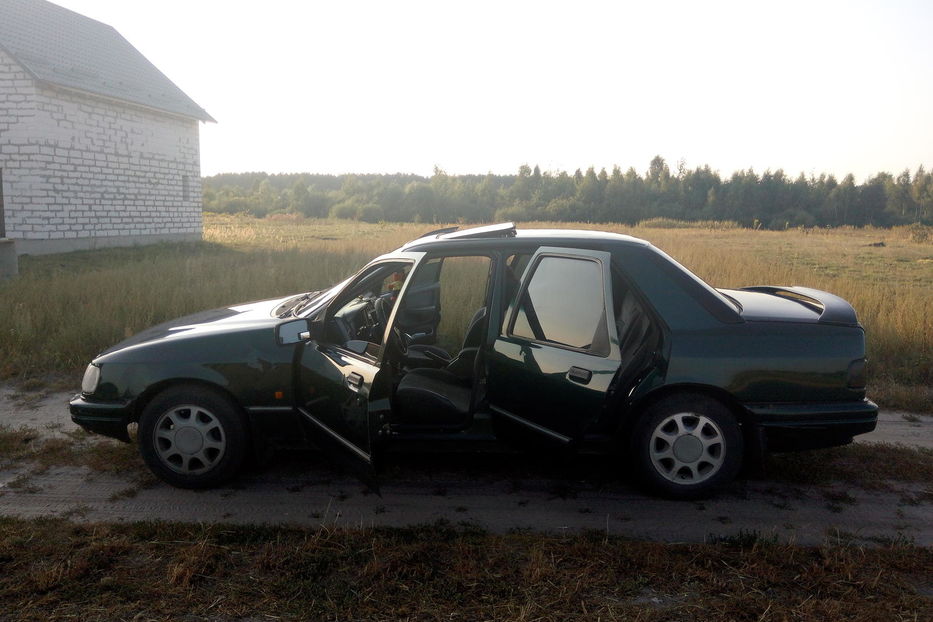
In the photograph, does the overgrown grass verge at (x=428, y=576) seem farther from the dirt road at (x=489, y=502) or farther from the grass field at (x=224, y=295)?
the grass field at (x=224, y=295)

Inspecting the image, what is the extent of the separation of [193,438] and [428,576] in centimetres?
202

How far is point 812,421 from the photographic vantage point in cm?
443

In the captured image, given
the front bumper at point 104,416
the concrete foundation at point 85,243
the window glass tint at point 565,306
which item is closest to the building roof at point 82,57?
the concrete foundation at point 85,243

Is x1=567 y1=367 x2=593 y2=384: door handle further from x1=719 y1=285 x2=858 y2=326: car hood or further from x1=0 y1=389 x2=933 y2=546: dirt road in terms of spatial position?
x1=719 y1=285 x2=858 y2=326: car hood

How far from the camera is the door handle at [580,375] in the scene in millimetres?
4422

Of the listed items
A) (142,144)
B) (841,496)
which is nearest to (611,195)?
(142,144)

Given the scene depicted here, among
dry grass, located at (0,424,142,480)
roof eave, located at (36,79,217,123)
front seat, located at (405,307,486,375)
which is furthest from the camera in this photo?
roof eave, located at (36,79,217,123)

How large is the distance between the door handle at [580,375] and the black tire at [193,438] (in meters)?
2.13

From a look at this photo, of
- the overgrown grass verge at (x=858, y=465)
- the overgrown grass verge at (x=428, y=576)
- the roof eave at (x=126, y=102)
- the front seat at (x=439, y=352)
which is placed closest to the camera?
the overgrown grass verge at (x=428, y=576)

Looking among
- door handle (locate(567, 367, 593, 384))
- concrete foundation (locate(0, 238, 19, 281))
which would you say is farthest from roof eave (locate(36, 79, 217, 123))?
door handle (locate(567, 367, 593, 384))

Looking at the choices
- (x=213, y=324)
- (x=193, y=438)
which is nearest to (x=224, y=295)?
(x=213, y=324)

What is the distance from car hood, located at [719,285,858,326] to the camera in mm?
4621

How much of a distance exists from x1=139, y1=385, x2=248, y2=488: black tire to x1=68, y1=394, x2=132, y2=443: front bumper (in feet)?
0.50

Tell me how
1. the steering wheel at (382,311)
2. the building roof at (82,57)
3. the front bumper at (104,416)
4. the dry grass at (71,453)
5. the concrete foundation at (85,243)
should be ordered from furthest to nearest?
the building roof at (82,57)
the concrete foundation at (85,243)
the steering wheel at (382,311)
the dry grass at (71,453)
the front bumper at (104,416)
